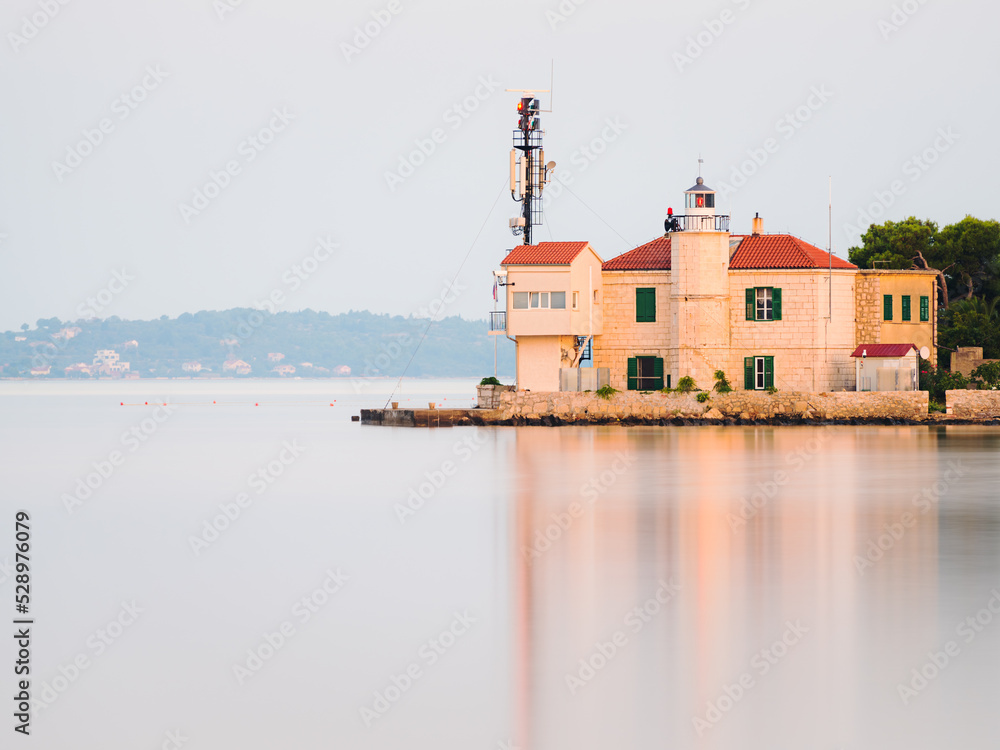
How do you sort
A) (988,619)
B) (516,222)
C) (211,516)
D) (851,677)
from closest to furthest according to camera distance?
(851,677) → (988,619) → (211,516) → (516,222)

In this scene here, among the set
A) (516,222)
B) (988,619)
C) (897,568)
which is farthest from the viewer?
(516,222)

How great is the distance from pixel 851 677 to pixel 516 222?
33.2 m

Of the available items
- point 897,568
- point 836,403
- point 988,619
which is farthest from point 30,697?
point 836,403

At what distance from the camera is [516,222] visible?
42.1 meters

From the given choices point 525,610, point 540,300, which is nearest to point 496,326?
point 540,300

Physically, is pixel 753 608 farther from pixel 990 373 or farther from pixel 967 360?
pixel 967 360

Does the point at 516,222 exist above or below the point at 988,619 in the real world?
above

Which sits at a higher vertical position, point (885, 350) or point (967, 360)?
point (885, 350)

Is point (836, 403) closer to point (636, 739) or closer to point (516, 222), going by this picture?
point (516, 222)

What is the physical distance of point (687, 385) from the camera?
38312mm

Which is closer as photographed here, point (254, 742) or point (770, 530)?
point (254, 742)

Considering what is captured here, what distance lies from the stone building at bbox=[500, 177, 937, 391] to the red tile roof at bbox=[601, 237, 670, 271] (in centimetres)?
5

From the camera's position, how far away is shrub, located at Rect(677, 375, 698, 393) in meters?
38.2

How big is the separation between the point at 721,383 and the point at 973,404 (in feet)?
25.2
